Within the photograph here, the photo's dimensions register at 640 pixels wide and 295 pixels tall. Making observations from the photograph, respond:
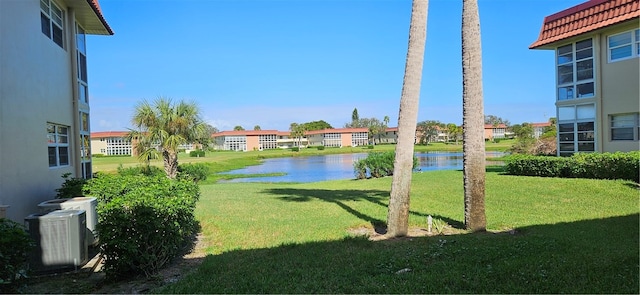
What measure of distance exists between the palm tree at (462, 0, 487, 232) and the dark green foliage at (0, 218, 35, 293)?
6406mm

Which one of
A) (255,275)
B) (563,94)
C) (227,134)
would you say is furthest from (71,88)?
(227,134)

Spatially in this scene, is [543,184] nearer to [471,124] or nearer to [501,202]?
[501,202]

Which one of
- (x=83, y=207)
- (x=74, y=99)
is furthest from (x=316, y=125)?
(x=83, y=207)

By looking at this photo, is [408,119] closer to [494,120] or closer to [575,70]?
[575,70]

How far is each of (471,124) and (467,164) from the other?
701mm

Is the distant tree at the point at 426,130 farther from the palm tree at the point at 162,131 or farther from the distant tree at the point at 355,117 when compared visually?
the palm tree at the point at 162,131

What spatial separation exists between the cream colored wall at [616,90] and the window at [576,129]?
52 centimetres

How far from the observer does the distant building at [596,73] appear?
14961 millimetres

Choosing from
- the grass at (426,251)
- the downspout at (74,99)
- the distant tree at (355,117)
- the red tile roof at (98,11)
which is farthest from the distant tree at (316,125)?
the grass at (426,251)

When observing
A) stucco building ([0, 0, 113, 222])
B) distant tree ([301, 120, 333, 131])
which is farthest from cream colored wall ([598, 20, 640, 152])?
distant tree ([301, 120, 333, 131])

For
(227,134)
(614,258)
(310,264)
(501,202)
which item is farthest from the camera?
(227,134)

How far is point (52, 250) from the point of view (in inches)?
210

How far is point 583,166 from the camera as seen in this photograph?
13.6 metres

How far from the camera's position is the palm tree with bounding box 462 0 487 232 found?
7121 mm
